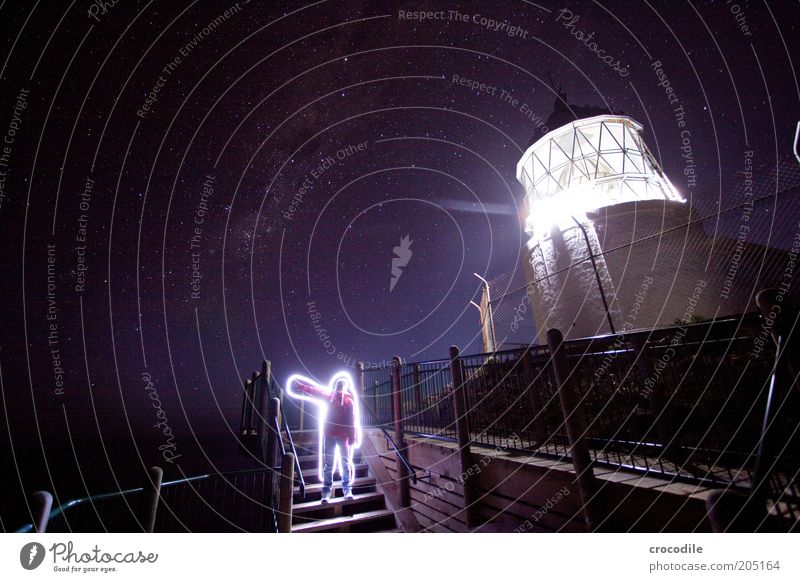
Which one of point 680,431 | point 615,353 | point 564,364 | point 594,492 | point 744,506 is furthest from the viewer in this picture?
point 615,353

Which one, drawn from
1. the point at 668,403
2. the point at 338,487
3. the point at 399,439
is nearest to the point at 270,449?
the point at 338,487

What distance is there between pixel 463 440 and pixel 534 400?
137cm

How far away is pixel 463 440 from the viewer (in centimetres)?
522

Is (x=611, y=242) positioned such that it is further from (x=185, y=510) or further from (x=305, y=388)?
(x=185, y=510)

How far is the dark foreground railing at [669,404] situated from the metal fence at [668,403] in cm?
1

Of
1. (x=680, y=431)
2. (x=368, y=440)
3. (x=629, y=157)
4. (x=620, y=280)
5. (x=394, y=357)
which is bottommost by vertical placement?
(x=368, y=440)

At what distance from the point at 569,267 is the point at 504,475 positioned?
8.94m

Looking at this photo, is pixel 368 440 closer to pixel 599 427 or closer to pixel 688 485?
pixel 599 427

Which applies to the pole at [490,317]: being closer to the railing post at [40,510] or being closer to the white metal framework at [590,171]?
the white metal framework at [590,171]

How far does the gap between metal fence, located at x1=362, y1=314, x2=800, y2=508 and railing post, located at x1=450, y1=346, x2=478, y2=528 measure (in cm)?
22

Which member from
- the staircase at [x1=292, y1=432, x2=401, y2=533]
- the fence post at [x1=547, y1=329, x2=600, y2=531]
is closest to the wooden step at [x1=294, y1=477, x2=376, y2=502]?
the staircase at [x1=292, y1=432, x2=401, y2=533]

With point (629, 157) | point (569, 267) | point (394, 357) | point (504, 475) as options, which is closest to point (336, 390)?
point (394, 357)
